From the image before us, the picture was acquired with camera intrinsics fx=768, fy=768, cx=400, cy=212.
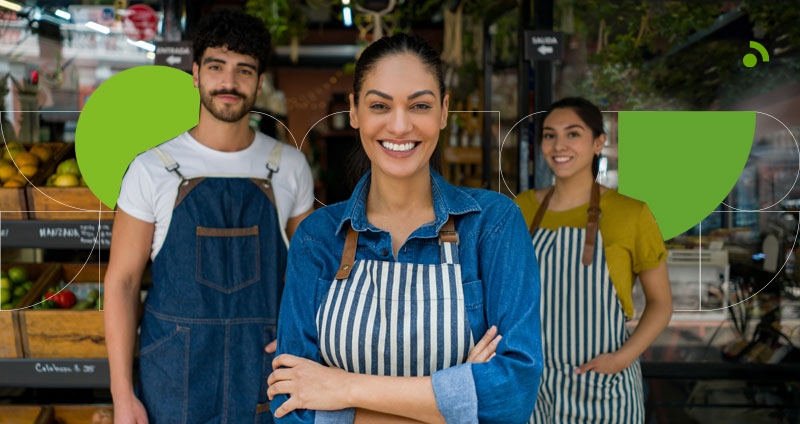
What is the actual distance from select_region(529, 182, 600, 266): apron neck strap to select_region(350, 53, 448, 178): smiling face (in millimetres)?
1173

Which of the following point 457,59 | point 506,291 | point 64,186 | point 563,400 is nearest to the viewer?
point 506,291

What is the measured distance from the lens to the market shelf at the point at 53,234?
3049mm

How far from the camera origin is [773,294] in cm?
347

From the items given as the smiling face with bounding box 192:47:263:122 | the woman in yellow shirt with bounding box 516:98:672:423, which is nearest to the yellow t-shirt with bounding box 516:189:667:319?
the woman in yellow shirt with bounding box 516:98:672:423

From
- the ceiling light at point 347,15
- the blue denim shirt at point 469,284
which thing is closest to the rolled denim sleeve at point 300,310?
the blue denim shirt at point 469,284

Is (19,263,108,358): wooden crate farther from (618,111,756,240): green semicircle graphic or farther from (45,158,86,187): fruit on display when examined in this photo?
(618,111,756,240): green semicircle graphic

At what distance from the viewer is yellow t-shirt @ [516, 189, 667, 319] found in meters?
2.62

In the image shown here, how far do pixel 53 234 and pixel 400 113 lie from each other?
203 cm

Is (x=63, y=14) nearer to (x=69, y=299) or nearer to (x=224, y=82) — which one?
(x=69, y=299)

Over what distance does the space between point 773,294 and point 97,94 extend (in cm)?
308

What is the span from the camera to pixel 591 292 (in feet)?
8.65

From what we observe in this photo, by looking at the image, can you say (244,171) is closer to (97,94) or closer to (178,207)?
(178,207)

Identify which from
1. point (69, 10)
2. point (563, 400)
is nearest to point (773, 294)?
point (563, 400)

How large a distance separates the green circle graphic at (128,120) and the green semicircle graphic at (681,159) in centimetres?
180
